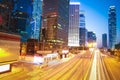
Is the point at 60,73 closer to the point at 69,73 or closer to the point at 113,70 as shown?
the point at 69,73

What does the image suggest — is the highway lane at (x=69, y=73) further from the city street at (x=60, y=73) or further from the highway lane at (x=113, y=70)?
the highway lane at (x=113, y=70)

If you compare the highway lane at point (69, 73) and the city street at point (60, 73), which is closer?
the city street at point (60, 73)

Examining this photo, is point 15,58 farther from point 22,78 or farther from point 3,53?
point 22,78

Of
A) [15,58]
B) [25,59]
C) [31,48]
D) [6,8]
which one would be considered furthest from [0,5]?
[15,58]

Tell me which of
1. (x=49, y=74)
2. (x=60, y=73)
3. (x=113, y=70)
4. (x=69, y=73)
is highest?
(x=49, y=74)

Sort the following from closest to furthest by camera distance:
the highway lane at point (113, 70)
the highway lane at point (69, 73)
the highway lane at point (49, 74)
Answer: the highway lane at point (49, 74), the highway lane at point (69, 73), the highway lane at point (113, 70)

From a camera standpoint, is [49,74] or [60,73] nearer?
[49,74]

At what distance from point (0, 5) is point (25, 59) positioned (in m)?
111

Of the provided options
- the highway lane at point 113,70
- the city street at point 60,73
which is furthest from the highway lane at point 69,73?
the highway lane at point 113,70

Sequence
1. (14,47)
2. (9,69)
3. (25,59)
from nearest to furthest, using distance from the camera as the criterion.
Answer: (9,69)
(14,47)
(25,59)

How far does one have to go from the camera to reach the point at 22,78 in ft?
118

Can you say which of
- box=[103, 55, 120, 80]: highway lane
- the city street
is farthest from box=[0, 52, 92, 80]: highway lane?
box=[103, 55, 120, 80]: highway lane

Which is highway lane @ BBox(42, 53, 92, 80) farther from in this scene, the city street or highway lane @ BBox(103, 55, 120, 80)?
highway lane @ BBox(103, 55, 120, 80)

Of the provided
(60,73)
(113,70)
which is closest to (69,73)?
(60,73)
